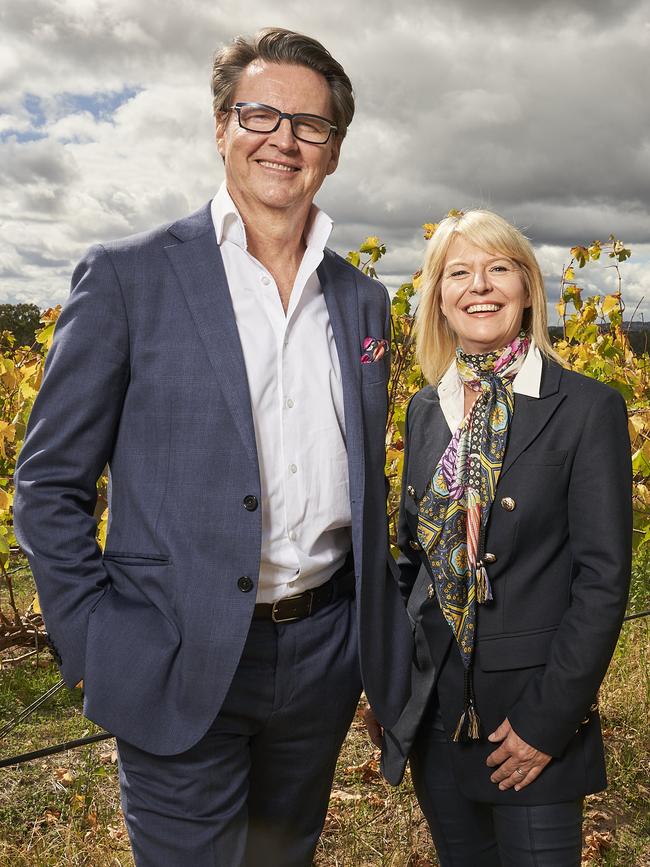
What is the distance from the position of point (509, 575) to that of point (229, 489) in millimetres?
624

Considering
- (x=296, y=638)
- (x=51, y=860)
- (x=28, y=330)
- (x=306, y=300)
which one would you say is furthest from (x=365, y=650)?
(x=28, y=330)

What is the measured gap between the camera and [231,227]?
5.72 feet

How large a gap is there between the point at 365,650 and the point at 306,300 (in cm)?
73

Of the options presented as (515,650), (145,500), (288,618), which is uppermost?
(145,500)

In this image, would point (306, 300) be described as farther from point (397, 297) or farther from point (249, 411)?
point (397, 297)

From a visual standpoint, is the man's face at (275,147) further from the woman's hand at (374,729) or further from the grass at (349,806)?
the grass at (349,806)

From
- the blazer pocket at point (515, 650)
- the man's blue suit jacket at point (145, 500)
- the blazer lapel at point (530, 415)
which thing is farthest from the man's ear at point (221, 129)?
the blazer pocket at point (515, 650)

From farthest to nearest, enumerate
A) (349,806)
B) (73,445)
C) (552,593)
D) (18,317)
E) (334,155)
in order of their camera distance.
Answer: (18,317), (349,806), (334,155), (552,593), (73,445)

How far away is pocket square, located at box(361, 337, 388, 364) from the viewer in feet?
5.99

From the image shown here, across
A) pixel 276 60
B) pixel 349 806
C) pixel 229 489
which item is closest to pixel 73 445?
pixel 229 489

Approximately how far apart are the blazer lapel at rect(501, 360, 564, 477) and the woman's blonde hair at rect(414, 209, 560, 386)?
125 mm

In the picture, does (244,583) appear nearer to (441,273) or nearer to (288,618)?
(288,618)

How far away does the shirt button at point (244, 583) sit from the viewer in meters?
1.56

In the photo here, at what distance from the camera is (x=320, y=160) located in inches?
70.2
